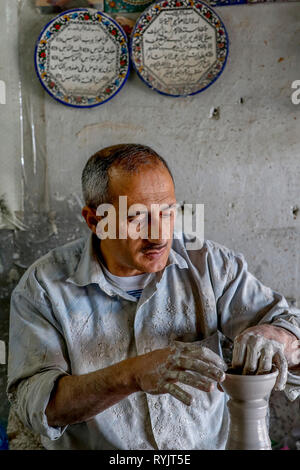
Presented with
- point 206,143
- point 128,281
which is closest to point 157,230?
point 128,281

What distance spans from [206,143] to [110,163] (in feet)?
2.36

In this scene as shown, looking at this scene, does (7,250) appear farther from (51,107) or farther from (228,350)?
(228,350)

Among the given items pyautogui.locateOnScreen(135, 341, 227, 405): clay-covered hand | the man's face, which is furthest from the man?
pyautogui.locateOnScreen(135, 341, 227, 405): clay-covered hand

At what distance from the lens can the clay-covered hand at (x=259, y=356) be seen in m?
1.31

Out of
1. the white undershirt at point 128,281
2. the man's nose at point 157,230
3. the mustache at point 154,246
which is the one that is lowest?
the white undershirt at point 128,281

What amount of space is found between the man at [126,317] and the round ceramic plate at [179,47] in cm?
64

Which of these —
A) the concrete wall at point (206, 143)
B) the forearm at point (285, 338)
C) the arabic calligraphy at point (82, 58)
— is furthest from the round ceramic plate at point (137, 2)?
the forearm at point (285, 338)

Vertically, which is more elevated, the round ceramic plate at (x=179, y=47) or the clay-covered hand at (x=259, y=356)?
the round ceramic plate at (x=179, y=47)

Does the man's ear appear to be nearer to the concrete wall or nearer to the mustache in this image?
the mustache

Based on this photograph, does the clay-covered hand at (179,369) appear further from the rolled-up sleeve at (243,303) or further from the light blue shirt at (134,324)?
the rolled-up sleeve at (243,303)

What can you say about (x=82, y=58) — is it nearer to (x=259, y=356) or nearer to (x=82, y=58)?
(x=82, y=58)

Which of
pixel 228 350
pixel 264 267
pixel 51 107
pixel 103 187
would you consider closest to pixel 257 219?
pixel 264 267

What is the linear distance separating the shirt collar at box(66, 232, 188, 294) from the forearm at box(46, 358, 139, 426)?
316mm

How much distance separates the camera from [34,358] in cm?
157
